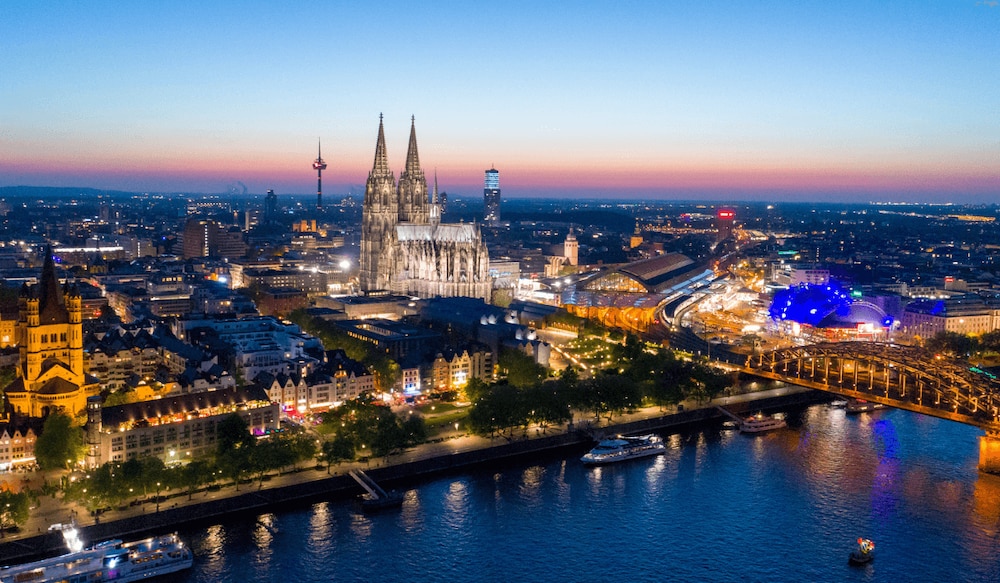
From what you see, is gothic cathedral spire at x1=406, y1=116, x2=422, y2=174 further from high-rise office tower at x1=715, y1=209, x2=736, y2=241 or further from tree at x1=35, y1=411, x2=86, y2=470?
high-rise office tower at x1=715, y1=209, x2=736, y2=241

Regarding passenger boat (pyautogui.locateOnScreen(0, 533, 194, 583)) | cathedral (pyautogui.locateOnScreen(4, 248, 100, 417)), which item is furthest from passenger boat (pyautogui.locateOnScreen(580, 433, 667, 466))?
cathedral (pyautogui.locateOnScreen(4, 248, 100, 417))

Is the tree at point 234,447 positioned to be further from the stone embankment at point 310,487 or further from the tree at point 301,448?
the tree at point 301,448

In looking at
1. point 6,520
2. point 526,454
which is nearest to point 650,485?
point 526,454

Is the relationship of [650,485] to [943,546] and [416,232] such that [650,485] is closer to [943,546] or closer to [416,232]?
[943,546]

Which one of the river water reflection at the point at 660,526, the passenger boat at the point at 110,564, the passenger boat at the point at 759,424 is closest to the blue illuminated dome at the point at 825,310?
the passenger boat at the point at 759,424

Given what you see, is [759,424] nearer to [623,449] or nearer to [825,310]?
[623,449]

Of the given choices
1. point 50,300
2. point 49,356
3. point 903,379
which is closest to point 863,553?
point 903,379

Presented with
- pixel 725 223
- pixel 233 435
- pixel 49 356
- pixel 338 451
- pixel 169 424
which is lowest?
pixel 338 451
